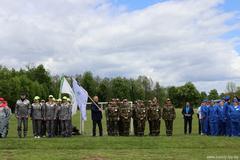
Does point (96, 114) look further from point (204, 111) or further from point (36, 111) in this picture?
point (204, 111)

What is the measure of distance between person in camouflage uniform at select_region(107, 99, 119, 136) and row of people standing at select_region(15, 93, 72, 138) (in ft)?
7.19

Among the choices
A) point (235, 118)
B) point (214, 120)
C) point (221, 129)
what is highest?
point (235, 118)

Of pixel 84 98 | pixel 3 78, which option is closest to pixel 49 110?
pixel 84 98

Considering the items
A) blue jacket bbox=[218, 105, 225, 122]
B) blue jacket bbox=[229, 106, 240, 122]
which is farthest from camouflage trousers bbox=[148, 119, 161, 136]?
blue jacket bbox=[229, 106, 240, 122]

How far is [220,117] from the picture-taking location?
2505cm

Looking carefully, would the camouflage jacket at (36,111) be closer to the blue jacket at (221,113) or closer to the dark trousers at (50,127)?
the dark trousers at (50,127)

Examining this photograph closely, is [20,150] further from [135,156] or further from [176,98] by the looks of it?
[176,98]

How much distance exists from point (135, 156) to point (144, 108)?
799 centimetres

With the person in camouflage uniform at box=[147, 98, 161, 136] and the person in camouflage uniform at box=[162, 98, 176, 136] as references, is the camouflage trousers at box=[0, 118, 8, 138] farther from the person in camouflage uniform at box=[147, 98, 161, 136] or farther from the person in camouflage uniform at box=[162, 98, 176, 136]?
the person in camouflage uniform at box=[162, 98, 176, 136]

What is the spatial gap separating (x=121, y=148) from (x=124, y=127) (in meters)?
4.74

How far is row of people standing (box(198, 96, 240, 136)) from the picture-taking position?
2417 centimetres

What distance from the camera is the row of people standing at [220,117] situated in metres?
24.2

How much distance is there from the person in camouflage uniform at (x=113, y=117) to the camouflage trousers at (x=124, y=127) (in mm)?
250

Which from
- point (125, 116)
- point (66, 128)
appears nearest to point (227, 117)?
point (125, 116)
